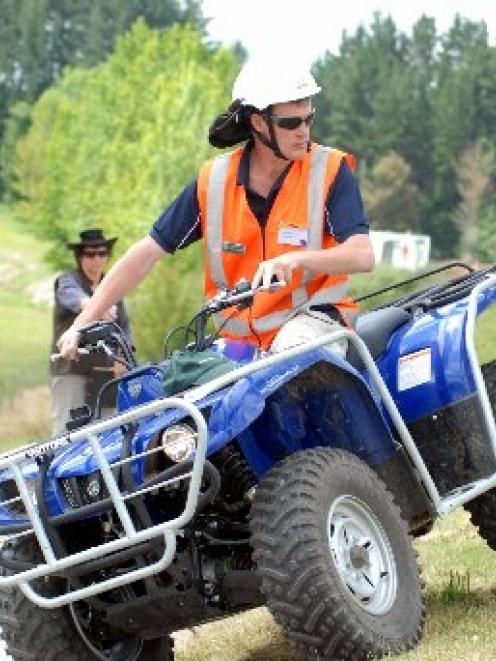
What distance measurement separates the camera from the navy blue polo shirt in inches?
269

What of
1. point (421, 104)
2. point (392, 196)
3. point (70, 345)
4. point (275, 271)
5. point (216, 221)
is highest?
point (216, 221)

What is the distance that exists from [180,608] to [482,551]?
117 inches

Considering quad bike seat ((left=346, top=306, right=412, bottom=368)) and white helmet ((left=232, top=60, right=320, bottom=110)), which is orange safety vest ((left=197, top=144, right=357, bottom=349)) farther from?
white helmet ((left=232, top=60, right=320, bottom=110))

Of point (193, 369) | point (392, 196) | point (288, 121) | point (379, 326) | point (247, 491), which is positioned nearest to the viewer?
point (193, 369)

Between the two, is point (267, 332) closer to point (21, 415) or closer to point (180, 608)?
point (180, 608)

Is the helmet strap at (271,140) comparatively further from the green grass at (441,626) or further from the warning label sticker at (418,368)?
the green grass at (441,626)

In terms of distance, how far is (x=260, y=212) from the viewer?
6.91 m

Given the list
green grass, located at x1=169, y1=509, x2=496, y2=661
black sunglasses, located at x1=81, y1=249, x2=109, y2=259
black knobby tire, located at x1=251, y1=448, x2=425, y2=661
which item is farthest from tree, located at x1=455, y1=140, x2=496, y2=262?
black knobby tire, located at x1=251, y1=448, x2=425, y2=661

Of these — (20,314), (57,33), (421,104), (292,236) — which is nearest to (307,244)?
(292,236)

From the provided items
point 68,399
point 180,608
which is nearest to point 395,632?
point 180,608

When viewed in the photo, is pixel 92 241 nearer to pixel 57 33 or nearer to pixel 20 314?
pixel 20 314

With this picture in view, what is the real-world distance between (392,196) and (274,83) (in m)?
108

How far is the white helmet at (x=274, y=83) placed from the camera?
266 inches

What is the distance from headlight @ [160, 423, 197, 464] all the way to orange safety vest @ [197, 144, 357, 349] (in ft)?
3.17
